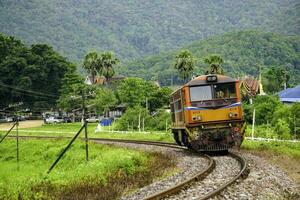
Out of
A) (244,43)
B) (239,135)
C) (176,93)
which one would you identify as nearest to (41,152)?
(176,93)

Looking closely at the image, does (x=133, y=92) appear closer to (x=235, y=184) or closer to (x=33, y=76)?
(x=33, y=76)

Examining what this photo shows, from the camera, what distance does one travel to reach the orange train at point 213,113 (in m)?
19.7

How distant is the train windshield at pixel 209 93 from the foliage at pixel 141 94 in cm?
5124

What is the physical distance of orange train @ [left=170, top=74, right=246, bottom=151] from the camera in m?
19.7

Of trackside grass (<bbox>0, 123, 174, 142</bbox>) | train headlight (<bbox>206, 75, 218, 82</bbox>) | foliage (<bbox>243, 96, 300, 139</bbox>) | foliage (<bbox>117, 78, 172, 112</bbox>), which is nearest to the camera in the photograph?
train headlight (<bbox>206, 75, 218, 82</bbox>)

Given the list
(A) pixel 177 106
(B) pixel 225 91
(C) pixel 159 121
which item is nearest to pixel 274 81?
(C) pixel 159 121

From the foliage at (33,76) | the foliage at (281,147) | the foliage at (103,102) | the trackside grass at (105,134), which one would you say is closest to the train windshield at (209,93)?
the foliage at (281,147)

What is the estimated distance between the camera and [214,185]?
11.8 metres

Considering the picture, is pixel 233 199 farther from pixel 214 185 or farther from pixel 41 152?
pixel 41 152

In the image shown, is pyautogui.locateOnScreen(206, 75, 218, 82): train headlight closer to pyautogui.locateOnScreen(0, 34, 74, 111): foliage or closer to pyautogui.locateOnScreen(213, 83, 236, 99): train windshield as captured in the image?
pyautogui.locateOnScreen(213, 83, 236, 99): train windshield

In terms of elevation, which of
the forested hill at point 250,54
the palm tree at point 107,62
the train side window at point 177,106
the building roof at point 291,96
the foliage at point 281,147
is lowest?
the foliage at point 281,147

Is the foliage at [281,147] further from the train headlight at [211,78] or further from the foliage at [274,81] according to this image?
the foliage at [274,81]

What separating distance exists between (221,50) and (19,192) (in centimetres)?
15782

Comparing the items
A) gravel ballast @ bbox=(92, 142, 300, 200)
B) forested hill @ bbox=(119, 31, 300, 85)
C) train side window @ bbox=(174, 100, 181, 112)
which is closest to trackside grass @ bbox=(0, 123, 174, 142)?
train side window @ bbox=(174, 100, 181, 112)
